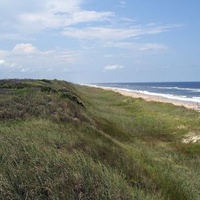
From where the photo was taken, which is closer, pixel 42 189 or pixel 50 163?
pixel 42 189

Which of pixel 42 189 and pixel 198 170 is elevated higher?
pixel 42 189

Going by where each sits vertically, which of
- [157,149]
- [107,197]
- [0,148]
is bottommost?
[157,149]

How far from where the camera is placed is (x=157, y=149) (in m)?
21.5

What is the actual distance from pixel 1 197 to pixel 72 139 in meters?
5.46

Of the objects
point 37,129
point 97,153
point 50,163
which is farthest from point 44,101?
point 50,163

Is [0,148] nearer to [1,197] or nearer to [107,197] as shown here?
[1,197]

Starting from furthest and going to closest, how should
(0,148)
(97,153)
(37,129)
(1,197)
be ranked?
(37,129) → (97,153) → (0,148) → (1,197)

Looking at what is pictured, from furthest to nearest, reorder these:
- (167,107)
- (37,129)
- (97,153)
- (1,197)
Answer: (167,107)
(37,129)
(97,153)
(1,197)

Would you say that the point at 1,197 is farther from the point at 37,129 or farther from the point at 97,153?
the point at 37,129

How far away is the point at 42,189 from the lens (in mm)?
7242

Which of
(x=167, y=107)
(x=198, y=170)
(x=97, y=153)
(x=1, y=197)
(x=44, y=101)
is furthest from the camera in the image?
(x=167, y=107)

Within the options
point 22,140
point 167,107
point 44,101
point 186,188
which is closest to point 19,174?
point 22,140

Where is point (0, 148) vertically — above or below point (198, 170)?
above

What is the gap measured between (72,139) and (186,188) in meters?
3.72
